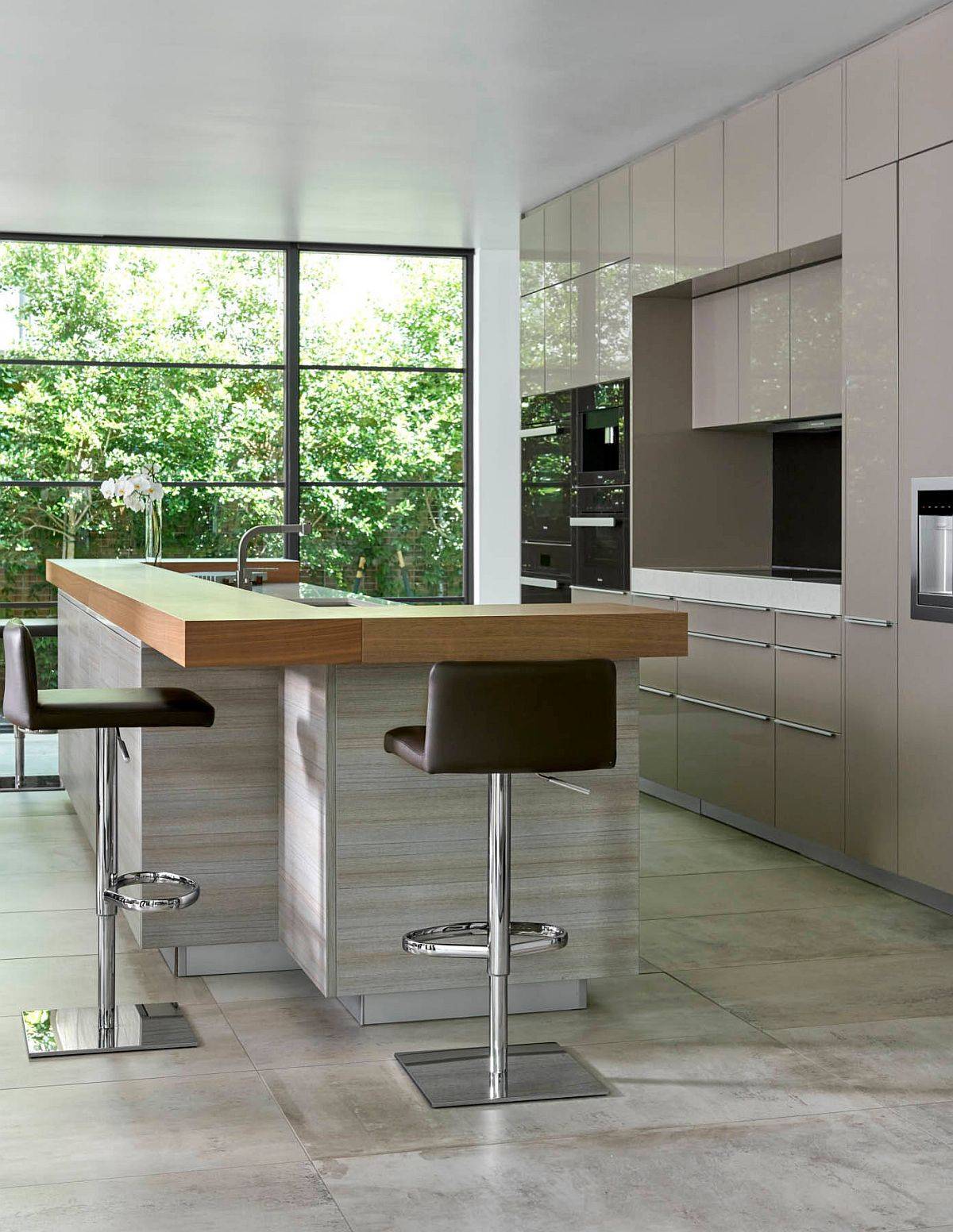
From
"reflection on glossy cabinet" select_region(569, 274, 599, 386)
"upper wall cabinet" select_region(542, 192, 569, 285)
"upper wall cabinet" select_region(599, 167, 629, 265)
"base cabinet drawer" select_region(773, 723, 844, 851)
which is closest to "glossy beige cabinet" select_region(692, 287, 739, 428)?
"upper wall cabinet" select_region(599, 167, 629, 265)

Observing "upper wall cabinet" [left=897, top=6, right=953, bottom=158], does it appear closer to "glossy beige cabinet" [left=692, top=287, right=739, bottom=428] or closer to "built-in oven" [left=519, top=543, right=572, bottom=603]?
"glossy beige cabinet" [left=692, top=287, right=739, bottom=428]

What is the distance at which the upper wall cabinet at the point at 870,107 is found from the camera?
478cm

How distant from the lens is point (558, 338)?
7.59 m

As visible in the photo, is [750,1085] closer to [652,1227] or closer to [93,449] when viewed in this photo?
[652,1227]

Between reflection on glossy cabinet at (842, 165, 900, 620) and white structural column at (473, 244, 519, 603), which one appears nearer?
reflection on glossy cabinet at (842, 165, 900, 620)

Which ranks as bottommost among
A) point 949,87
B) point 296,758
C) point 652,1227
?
point 652,1227

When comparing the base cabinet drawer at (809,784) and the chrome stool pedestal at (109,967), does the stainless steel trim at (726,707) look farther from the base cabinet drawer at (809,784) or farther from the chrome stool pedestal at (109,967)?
the chrome stool pedestal at (109,967)

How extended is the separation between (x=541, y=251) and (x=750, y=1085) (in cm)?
547

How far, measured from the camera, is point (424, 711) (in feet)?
11.4

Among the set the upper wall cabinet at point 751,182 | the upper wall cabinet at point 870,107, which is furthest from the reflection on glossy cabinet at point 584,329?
the upper wall cabinet at point 870,107

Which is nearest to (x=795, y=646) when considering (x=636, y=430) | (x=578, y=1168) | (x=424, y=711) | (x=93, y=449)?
(x=636, y=430)

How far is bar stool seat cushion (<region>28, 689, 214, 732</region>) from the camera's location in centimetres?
336

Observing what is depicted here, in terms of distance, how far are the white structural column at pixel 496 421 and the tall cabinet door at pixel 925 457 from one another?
4.87 metres

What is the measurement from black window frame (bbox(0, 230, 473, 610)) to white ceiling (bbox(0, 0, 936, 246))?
742mm
